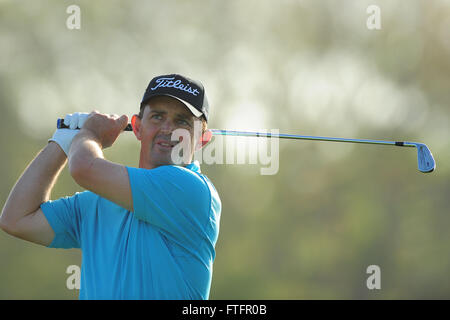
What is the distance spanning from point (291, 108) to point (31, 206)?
58.5 ft

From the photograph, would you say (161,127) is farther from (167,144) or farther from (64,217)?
(64,217)

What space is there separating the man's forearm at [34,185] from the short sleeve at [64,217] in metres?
0.06

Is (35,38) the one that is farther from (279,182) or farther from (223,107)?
(279,182)

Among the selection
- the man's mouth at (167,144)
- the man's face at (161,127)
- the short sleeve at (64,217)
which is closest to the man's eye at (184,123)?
the man's face at (161,127)

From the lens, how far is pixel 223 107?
19641 millimetres

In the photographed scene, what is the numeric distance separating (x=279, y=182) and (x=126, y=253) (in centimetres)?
1971

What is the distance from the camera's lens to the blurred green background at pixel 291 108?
1898 cm

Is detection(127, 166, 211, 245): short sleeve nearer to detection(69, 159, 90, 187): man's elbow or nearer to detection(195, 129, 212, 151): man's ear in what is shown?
detection(69, 159, 90, 187): man's elbow

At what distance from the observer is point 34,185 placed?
3.33 m

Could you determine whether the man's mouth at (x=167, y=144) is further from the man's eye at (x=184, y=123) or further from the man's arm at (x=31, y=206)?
the man's arm at (x=31, y=206)

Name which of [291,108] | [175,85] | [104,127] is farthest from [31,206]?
[291,108]

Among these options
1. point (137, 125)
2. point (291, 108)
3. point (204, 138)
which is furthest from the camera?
point (291, 108)
